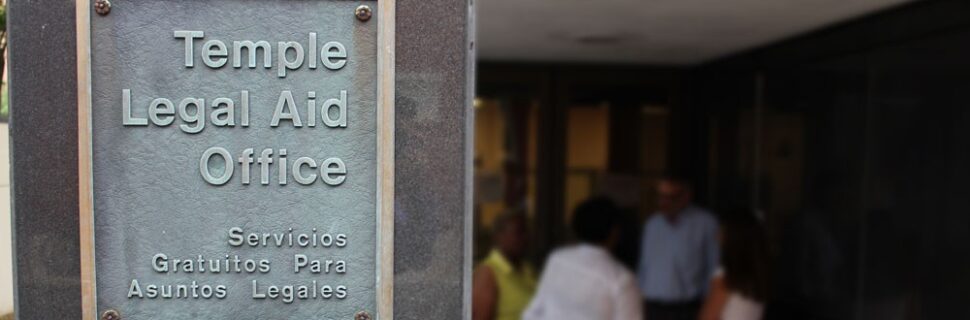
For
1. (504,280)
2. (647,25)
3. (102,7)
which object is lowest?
(504,280)

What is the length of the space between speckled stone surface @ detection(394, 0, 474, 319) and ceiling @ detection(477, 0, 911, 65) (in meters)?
2.64

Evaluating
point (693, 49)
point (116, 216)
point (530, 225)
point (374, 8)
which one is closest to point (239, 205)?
point (116, 216)

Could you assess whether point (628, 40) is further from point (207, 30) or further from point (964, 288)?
point (207, 30)

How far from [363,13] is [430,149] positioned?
0.48 metres

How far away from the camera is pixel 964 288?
456 centimetres

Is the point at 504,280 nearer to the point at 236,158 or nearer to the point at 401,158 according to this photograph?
the point at 401,158

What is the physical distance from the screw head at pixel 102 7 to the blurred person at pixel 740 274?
3.39 meters

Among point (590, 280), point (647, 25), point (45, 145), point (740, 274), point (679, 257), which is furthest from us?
point (679, 257)

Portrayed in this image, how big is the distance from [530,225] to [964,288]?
493 cm

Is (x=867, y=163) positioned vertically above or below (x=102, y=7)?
below

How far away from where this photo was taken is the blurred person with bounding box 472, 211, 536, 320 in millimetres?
4367

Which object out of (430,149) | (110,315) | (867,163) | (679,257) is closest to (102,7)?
(110,315)

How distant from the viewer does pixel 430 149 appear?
9.03 ft

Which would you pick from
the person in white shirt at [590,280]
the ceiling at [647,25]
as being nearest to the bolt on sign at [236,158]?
the person in white shirt at [590,280]
